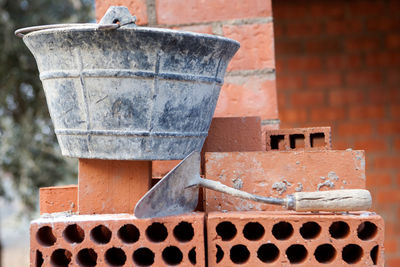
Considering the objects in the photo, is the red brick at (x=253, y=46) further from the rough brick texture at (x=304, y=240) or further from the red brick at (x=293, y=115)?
the red brick at (x=293, y=115)

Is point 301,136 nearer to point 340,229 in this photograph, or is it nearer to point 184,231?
Answer: point 340,229

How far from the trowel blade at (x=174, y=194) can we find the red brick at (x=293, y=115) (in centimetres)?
270

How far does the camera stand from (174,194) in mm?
1104

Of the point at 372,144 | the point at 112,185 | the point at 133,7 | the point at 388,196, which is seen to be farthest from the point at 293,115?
the point at 112,185

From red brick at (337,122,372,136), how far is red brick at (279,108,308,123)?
283mm

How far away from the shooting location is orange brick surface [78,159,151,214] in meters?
1.21

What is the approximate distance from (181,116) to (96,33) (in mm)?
263

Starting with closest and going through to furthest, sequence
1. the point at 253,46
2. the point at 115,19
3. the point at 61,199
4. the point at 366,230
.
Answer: the point at 115,19 → the point at 366,230 → the point at 61,199 → the point at 253,46

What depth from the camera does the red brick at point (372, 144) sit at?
3.76 metres

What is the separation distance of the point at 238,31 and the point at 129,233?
82cm

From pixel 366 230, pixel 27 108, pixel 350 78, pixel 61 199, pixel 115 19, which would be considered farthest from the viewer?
pixel 27 108

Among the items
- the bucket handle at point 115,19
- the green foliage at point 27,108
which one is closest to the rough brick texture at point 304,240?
the bucket handle at point 115,19

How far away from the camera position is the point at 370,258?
107 centimetres

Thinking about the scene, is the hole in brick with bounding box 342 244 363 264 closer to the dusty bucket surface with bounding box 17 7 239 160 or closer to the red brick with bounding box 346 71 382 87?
the dusty bucket surface with bounding box 17 7 239 160
